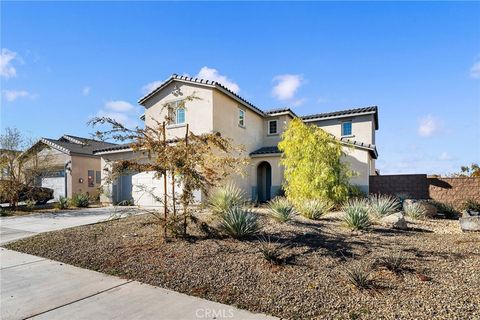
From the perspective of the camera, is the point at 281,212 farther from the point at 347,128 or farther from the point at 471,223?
the point at 347,128

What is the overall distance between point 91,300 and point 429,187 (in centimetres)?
1692

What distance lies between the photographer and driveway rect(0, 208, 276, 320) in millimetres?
4090

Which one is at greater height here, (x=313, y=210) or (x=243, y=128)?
(x=243, y=128)

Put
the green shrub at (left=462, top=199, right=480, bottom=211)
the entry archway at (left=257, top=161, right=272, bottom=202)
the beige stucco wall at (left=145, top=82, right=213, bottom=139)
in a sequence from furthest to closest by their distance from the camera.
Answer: the entry archway at (left=257, top=161, right=272, bottom=202) < the beige stucco wall at (left=145, top=82, right=213, bottom=139) < the green shrub at (left=462, top=199, right=480, bottom=211)

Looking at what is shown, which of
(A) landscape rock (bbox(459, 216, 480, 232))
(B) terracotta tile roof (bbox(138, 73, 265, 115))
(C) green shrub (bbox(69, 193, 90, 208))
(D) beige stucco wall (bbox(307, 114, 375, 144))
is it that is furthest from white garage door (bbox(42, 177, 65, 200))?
(A) landscape rock (bbox(459, 216, 480, 232))

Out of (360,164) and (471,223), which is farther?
(360,164)

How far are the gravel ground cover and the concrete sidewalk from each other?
28 centimetres

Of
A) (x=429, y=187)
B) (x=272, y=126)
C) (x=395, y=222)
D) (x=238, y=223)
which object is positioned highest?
(x=272, y=126)

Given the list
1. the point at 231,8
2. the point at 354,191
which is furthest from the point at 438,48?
the point at 231,8

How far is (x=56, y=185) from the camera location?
80.0 ft

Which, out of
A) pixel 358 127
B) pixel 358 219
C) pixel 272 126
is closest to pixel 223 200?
pixel 358 219

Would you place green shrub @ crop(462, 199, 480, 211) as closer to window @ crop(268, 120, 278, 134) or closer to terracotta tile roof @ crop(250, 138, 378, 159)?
terracotta tile roof @ crop(250, 138, 378, 159)

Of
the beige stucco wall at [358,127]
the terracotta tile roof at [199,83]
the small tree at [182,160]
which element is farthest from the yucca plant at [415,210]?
the terracotta tile roof at [199,83]


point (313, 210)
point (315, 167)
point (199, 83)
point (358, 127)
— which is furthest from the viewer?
point (358, 127)
